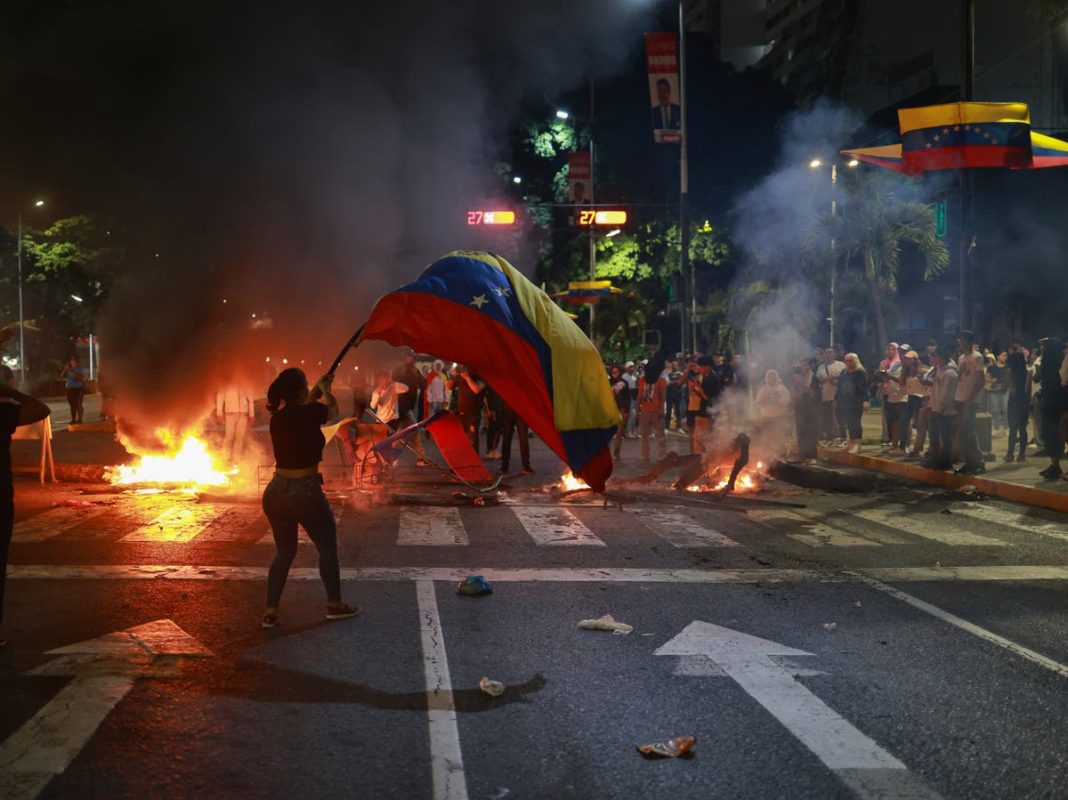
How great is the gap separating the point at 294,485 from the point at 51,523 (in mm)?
5098

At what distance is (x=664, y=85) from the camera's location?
26.4m

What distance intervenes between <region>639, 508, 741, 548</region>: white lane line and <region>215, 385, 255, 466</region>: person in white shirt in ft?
23.1

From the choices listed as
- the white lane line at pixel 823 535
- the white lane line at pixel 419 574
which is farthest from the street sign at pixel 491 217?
the white lane line at pixel 419 574

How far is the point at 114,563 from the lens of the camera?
795cm

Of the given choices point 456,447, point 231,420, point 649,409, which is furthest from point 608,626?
point 649,409

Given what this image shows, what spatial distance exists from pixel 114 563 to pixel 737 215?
3827 centimetres

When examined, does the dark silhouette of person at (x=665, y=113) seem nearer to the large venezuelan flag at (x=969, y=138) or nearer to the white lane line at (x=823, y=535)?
the large venezuelan flag at (x=969, y=138)

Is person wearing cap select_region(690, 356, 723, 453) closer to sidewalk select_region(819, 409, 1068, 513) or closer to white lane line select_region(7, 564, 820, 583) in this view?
sidewalk select_region(819, 409, 1068, 513)

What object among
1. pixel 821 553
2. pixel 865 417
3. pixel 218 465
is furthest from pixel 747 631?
pixel 865 417

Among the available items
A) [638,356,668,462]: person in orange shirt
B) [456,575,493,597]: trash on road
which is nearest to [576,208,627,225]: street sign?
[638,356,668,462]: person in orange shirt

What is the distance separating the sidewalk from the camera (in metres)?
12.0

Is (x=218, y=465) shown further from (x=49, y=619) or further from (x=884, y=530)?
(x=884, y=530)

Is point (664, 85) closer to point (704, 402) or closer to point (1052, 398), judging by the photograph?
point (704, 402)

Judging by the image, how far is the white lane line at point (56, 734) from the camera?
3.86m
